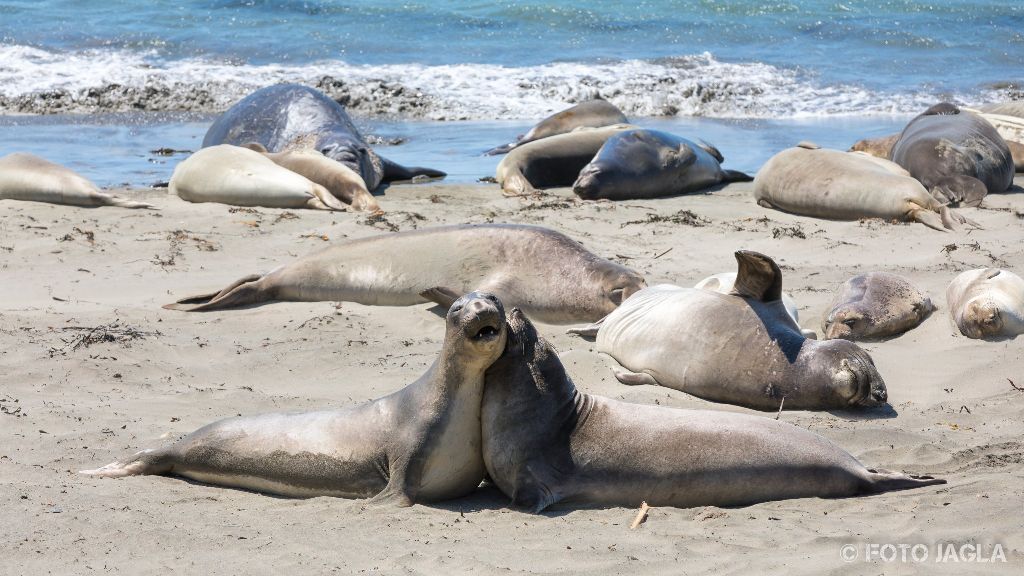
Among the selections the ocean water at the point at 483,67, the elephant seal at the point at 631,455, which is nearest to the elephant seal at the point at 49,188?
the ocean water at the point at 483,67

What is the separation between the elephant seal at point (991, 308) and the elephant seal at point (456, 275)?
158 centimetres

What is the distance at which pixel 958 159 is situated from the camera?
10086 mm

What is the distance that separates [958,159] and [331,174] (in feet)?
16.7

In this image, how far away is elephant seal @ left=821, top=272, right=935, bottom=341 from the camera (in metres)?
5.94

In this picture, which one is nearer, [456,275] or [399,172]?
[456,275]

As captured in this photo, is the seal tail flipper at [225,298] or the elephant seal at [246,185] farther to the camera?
the elephant seal at [246,185]

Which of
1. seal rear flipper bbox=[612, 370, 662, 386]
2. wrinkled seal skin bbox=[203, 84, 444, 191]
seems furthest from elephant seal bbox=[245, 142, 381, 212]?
seal rear flipper bbox=[612, 370, 662, 386]

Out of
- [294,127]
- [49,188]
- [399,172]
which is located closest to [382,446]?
[49,188]

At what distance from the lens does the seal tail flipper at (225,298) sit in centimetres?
647

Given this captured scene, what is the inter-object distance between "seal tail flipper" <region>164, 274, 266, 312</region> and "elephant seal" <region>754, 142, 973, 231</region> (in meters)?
4.56

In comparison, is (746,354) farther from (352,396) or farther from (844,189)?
(844,189)

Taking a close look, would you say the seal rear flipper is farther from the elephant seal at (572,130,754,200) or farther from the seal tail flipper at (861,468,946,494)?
the elephant seal at (572,130,754,200)

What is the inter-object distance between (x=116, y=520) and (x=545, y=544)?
1268 mm

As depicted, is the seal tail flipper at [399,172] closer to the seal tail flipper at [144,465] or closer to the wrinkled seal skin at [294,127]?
the wrinkled seal skin at [294,127]
